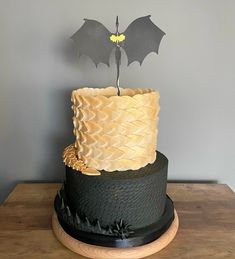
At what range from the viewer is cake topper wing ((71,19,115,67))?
0.73m

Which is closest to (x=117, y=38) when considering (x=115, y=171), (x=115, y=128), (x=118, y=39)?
(x=118, y=39)

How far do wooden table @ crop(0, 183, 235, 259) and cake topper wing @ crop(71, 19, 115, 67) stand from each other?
51 centimetres

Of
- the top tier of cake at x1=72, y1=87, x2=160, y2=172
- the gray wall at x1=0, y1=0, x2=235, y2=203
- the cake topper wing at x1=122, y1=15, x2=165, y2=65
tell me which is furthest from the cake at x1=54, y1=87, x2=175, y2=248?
the gray wall at x1=0, y1=0, x2=235, y2=203

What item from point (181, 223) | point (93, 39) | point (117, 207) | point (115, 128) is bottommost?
point (181, 223)

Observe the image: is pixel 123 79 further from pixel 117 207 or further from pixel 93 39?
pixel 117 207

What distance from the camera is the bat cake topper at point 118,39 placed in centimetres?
74

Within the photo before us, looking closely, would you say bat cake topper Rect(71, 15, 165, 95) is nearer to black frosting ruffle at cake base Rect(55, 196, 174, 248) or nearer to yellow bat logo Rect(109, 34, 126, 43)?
yellow bat logo Rect(109, 34, 126, 43)

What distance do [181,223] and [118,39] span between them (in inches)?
21.9

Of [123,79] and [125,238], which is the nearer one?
[125,238]

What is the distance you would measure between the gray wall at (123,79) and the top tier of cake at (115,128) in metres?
0.34

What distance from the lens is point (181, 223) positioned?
0.83 m

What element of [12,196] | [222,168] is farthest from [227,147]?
[12,196]

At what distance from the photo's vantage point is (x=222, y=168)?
115 centimetres

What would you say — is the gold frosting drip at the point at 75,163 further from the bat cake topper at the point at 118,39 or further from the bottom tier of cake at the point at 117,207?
the bat cake topper at the point at 118,39
